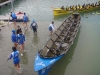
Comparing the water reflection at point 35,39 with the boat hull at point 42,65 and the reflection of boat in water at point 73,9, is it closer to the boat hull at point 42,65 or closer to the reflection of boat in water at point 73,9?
the boat hull at point 42,65

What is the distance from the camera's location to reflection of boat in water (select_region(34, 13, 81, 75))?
1066 centimetres

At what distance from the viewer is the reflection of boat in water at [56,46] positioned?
10.7 m

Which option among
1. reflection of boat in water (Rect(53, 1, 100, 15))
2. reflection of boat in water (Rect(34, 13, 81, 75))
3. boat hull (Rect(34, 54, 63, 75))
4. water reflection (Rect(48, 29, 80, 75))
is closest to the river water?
water reflection (Rect(48, 29, 80, 75))

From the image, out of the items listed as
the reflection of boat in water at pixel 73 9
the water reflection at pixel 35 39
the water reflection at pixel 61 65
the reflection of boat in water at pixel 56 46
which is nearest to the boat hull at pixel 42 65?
the reflection of boat in water at pixel 56 46

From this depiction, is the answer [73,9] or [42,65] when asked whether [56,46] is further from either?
[73,9]

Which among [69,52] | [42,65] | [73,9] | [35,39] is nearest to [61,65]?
[69,52]

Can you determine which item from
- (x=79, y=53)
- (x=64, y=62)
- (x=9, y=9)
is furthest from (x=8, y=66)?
(x=9, y=9)

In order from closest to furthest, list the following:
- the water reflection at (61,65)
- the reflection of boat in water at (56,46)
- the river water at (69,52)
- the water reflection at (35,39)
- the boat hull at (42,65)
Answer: the boat hull at (42,65) → the reflection of boat in water at (56,46) → the water reflection at (61,65) → the river water at (69,52) → the water reflection at (35,39)

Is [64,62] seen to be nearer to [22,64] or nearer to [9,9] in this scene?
[22,64]

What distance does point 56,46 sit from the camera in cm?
1388

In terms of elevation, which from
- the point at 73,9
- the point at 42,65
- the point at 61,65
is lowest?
the point at 61,65

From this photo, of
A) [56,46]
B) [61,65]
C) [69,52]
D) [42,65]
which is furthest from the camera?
[69,52]

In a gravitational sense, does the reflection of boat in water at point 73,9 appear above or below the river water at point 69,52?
above

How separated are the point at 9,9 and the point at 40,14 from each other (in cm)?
877
